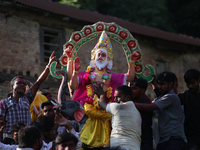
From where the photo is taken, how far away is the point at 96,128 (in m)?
6.90

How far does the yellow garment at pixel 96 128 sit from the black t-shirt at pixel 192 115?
1.43 meters

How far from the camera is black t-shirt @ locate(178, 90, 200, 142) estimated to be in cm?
603

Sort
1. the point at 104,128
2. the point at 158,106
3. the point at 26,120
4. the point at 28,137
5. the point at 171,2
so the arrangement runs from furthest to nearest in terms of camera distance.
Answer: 1. the point at 171,2
2. the point at 104,128
3. the point at 26,120
4. the point at 158,106
5. the point at 28,137

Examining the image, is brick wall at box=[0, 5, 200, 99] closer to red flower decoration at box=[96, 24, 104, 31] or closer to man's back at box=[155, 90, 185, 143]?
red flower decoration at box=[96, 24, 104, 31]

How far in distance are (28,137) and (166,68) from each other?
15032mm

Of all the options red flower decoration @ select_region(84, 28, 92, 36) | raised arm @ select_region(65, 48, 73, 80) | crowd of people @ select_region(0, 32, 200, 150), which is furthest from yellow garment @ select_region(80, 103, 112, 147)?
red flower decoration @ select_region(84, 28, 92, 36)

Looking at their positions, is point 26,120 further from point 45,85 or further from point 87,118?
point 45,85

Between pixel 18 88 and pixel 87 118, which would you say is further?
pixel 87 118

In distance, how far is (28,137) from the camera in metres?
4.82

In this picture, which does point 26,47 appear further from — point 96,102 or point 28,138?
point 28,138

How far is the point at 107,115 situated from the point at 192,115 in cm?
157

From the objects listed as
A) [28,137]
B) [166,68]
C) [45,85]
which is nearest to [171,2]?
[166,68]

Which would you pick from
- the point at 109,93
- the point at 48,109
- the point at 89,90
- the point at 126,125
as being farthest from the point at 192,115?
the point at 48,109

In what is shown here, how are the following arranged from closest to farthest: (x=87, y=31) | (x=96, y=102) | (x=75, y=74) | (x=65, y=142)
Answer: (x=65, y=142)
(x=96, y=102)
(x=75, y=74)
(x=87, y=31)
